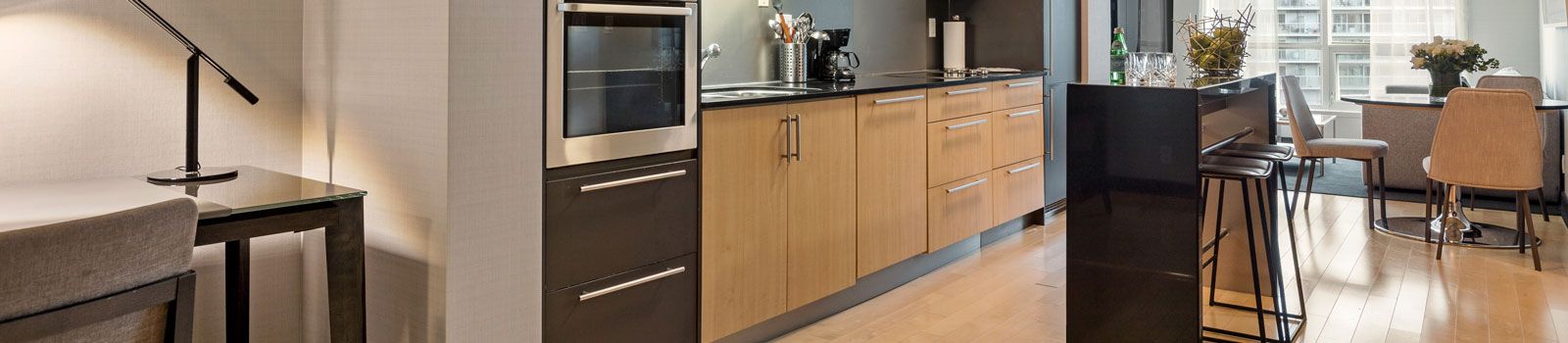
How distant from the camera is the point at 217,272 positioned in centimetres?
244

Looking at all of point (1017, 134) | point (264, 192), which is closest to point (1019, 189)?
point (1017, 134)

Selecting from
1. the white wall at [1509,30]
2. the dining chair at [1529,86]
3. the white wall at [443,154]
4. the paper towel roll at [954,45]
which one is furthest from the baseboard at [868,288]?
the white wall at [1509,30]

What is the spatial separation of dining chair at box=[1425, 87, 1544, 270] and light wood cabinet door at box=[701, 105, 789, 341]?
124 inches

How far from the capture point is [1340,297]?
3.86 m

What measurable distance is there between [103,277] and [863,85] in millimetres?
2679

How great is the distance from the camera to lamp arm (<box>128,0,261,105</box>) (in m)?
2.11

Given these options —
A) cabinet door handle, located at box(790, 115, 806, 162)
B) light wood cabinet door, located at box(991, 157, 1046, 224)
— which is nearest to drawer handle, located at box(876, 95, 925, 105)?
cabinet door handle, located at box(790, 115, 806, 162)

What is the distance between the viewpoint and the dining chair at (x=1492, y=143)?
430cm

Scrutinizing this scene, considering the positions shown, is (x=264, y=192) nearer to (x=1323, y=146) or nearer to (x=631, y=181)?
(x=631, y=181)

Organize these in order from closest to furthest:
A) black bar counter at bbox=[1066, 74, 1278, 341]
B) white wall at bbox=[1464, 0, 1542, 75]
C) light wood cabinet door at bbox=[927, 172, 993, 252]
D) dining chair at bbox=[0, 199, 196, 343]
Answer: dining chair at bbox=[0, 199, 196, 343], black bar counter at bbox=[1066, 74, 1278, 341], light wood cabinet door at bbox=[927, 172, 993, 252], white wall at bbox=[1464, 0, 1542, 75]

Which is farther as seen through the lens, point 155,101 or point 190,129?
point 155,101

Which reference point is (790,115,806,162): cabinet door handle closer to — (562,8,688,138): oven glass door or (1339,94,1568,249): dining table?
(562,8,688,138): oven glass door

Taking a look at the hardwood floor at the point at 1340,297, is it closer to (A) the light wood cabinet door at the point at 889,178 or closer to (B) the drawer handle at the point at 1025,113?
(A) the light wood cabinet door at the point at 889,178

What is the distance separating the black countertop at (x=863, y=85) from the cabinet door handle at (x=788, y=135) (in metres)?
0.06
